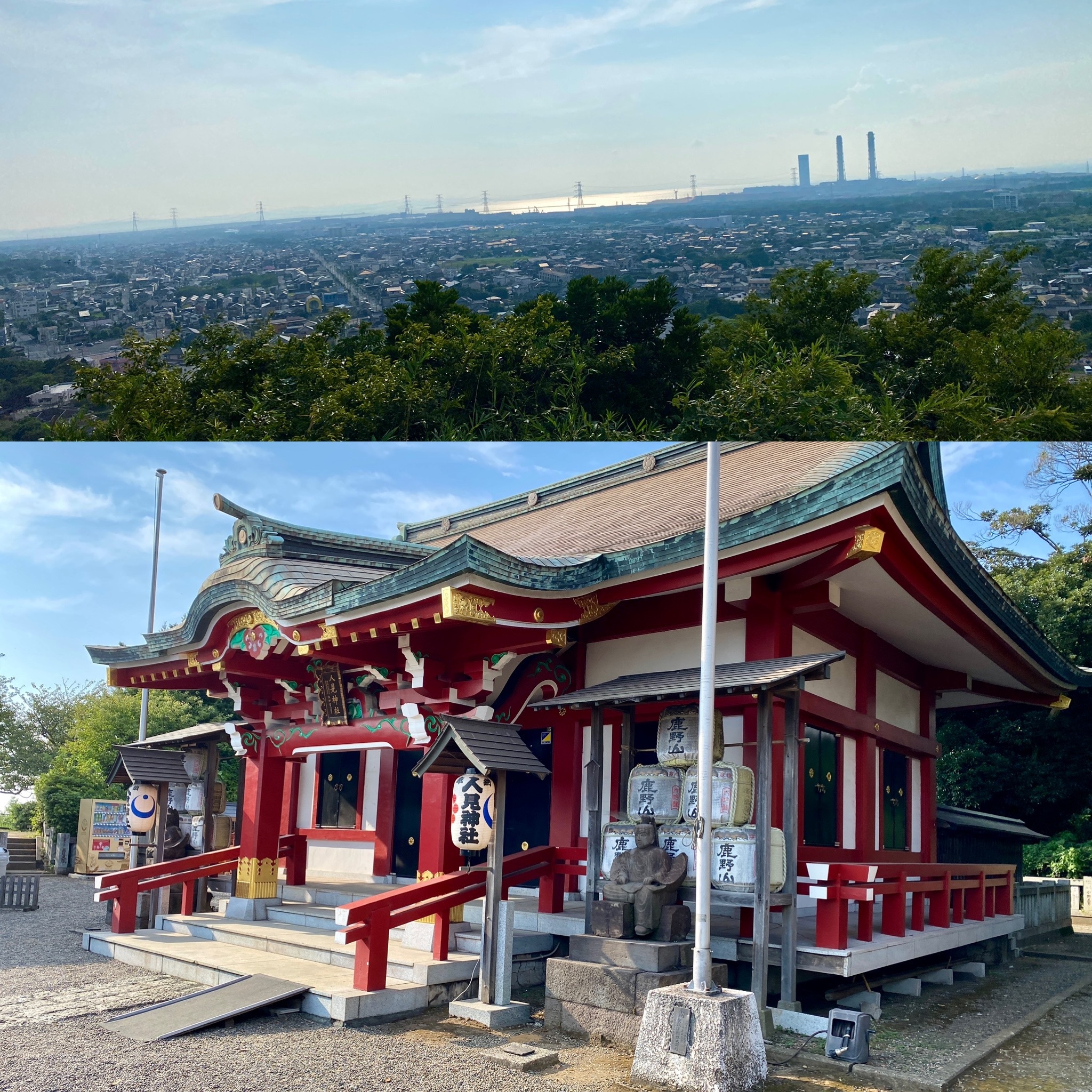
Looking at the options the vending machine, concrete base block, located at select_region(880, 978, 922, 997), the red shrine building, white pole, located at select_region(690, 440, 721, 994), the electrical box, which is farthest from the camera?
the vending machine

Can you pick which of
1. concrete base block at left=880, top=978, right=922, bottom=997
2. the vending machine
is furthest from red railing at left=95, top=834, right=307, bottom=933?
the vending machine

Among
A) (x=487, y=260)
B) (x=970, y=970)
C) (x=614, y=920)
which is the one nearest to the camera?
(x=614, y=920)

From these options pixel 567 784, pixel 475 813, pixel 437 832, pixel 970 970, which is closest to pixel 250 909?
pixel 437 832

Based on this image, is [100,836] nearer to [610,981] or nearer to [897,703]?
[897,703]

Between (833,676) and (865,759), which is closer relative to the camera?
(833,676)

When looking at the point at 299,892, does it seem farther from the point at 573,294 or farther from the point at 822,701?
the point at 573,294

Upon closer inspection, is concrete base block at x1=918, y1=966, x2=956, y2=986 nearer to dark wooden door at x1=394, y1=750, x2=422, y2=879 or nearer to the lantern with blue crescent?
dark wooden door at x1=394, y1=750, x2=422, y2=879

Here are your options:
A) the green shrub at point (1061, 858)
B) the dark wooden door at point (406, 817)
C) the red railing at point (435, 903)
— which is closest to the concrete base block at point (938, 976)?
the red railing at point (435, 903)
